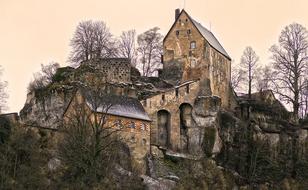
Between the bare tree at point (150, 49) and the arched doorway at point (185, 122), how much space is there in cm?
1167

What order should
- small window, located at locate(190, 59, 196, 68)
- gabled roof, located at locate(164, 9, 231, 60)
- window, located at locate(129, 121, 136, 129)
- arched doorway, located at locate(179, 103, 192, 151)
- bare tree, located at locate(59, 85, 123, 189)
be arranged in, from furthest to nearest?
1. gabled roof, located at locate(164, 9, 231, 60)
2. small window, located at locate(190, 59, 196, 68)
3. arched doorway, located at locate(179, 103, 192, 151)
4. window, located at locate(129, 121, 136, 129)
5. bare tree, located at locate(59, 85, 123, 189)

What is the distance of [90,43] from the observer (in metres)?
75.9

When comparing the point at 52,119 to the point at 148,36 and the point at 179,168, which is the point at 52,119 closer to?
the point at 179,168

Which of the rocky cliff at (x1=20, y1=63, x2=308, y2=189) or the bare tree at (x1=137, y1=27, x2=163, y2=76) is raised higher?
the bare tree at (x1=137, y1=27, x2=163, y2=76)

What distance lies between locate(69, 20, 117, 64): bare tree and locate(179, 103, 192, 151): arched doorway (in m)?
10.0

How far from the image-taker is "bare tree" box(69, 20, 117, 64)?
75062mm

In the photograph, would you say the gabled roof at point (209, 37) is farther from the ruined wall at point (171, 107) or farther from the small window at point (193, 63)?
the ruined wall at point (171, 107)

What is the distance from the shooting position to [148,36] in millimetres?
80562

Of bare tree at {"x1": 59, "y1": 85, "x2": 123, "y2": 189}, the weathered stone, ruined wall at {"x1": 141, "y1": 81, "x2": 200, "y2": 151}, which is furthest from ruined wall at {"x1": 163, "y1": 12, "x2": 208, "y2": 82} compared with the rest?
bare tree at {"x1": 59, "y1": 85, "x2": 123, "y2": 189}

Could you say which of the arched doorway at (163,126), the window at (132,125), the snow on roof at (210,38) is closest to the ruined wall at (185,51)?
the snow on roof at (210,38)

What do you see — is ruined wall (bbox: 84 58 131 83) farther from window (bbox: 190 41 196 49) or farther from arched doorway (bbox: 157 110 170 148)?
window (bbox: 190 41 196 49)

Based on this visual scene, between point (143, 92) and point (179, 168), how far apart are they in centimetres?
778

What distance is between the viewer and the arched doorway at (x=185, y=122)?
68000mm

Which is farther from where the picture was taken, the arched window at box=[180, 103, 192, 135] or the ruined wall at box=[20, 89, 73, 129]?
the arched window at box=[180, 103, 192, 135]
